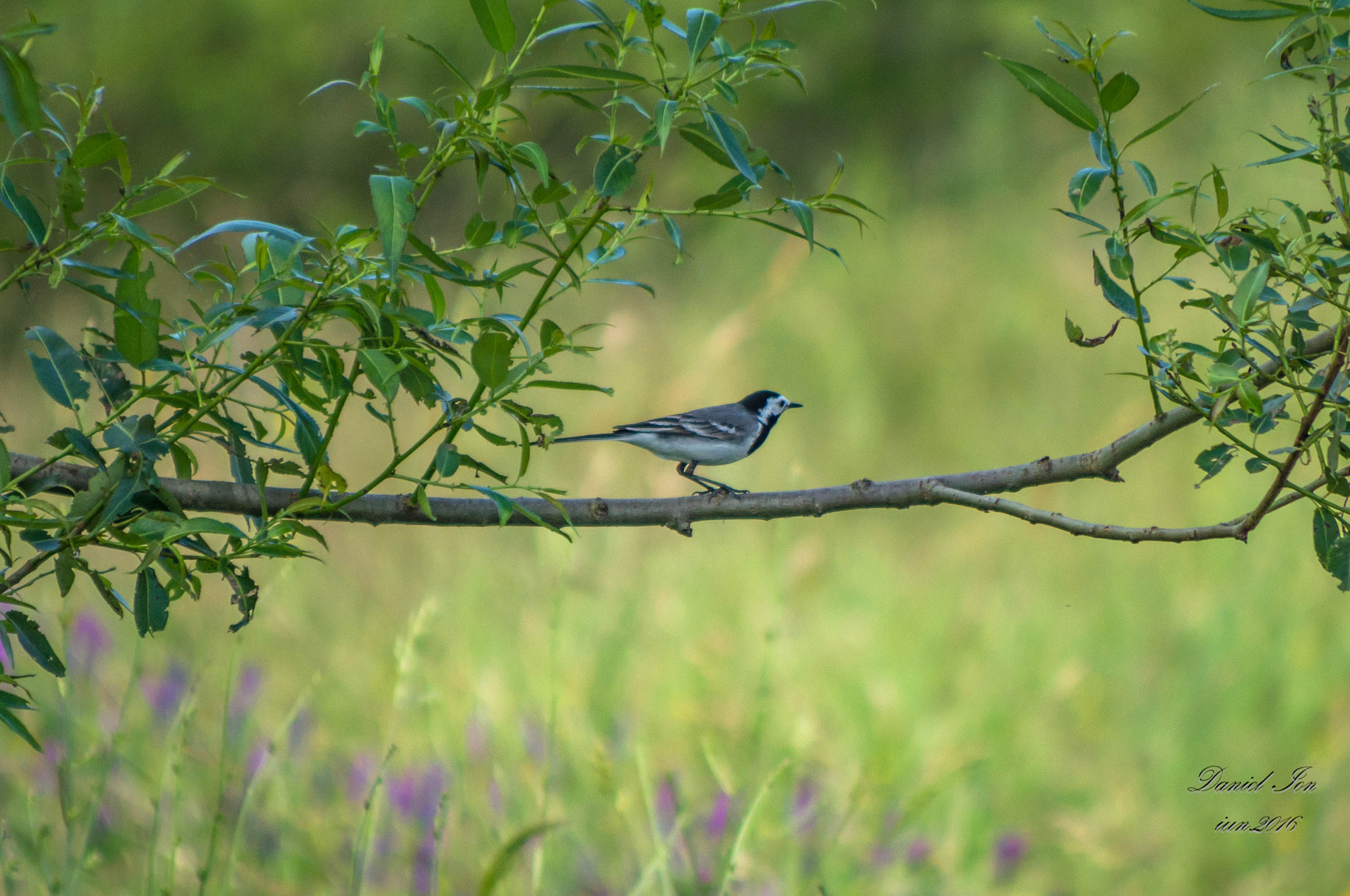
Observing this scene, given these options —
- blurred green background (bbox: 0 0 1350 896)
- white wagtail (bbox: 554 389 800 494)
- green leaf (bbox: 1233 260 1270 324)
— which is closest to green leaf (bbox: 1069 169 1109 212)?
green leaf (bbox: 1233 260 1270 324)

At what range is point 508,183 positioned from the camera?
1.29 metres

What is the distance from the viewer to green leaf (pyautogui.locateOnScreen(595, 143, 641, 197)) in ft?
4.12

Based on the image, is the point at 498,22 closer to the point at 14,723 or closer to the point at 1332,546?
the point at 14,723

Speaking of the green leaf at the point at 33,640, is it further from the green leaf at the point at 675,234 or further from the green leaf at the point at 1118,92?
the green leaf at the point at 1118,92

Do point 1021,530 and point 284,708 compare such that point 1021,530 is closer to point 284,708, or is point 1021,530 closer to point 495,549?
point 495,549

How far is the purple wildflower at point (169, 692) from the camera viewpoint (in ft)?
13.1

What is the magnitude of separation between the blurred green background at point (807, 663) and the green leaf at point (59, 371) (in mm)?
743

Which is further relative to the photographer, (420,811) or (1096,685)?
(1096,685)

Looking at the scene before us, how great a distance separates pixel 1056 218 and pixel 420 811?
607 centimetres

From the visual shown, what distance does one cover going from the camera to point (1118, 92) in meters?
1.22

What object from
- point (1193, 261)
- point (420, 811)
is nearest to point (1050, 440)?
point (1193, 261)

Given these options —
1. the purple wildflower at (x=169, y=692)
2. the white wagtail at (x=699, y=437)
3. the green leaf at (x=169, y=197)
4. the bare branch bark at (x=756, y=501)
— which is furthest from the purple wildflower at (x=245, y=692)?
the green leaf at (x=169, y=197)

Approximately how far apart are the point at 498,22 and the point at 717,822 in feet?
9.63

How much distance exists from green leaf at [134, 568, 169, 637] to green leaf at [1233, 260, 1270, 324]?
4.28 ft
